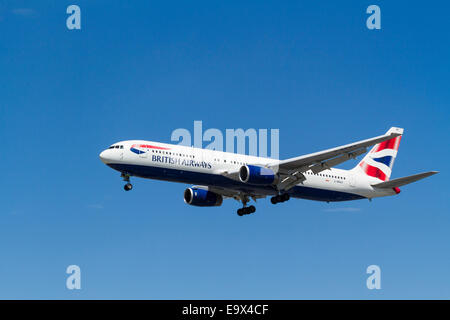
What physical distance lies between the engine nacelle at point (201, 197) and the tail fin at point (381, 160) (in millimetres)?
13171

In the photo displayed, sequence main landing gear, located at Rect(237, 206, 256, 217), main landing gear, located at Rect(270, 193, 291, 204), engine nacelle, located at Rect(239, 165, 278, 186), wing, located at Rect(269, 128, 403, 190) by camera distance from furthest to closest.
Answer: main landing gear, located at Rect(237, 206, 256, 217), main landing gear, located at Rect(270, 193, 291, 204), engine nacelle, located at Rect(239, 165, 278, 186), wing, located at Rect(269, 128, 403, 190)

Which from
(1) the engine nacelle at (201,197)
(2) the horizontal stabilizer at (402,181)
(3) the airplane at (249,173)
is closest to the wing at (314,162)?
(3) the airplane at (249,173)

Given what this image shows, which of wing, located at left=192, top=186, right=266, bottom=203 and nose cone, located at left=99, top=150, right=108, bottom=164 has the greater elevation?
nose cone, located at left=99, top=150, right=108, bottom=164

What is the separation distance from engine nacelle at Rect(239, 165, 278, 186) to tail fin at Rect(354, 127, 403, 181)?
11947 millimetres

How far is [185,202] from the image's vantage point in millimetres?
65500

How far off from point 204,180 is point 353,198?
49.7ft

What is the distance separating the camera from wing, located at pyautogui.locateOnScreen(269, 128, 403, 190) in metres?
54.3

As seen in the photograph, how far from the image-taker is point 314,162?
57.2m

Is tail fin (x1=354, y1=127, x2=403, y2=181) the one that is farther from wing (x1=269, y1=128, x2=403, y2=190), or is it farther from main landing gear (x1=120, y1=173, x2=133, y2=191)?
main landing gear (x1=120, y1=173, x2=133, y2=191)

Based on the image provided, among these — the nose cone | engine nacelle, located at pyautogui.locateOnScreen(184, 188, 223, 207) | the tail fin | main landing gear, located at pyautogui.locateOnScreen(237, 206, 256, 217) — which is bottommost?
main landing gear, located at pyautogui.locateOnScreen(237, 206, 256, 217)

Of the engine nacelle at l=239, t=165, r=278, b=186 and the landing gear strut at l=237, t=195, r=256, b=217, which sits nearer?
the engine nacelle at l=239, t=165, r=278, b=186

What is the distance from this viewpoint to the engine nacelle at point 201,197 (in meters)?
64.8

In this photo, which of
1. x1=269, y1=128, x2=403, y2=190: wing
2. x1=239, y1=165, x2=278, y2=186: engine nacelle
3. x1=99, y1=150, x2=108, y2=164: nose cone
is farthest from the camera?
x1=239, y1=165, x2=278, y2=186: engine nacelle

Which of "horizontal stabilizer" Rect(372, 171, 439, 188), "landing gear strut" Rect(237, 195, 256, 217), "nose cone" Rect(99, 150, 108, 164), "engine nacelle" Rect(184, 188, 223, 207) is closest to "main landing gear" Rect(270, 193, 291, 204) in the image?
"landing gear strut" Rect(237, 195, 256, 217)
